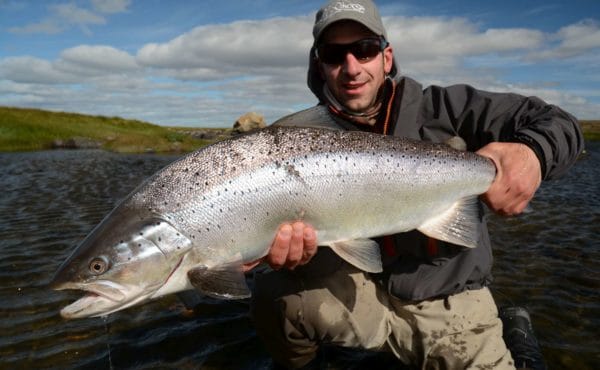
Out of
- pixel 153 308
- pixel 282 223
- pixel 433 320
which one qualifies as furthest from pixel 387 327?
pixel 153 308

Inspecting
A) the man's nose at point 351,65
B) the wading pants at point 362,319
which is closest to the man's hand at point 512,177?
the wading pants at point 362,319

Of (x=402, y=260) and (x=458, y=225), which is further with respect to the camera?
(x=402, y=260)

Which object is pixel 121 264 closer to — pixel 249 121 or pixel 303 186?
pixel 303 186

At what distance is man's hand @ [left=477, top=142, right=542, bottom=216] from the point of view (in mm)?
3232

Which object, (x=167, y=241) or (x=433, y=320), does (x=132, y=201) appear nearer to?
(x=167, y=241)

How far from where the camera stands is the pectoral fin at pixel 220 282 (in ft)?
9.85

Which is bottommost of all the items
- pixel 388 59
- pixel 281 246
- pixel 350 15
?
pixel 281 246

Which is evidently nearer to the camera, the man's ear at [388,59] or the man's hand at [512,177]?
the man's hand at [512,177]

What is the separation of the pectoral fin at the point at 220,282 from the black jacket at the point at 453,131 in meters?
1.19

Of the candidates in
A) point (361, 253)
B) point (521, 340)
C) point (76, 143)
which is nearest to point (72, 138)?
point (76, 143)

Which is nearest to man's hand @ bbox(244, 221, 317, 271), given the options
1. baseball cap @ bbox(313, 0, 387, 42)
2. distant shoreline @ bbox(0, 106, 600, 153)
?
baseball cap @ bbox(313, 0, 387, 42)

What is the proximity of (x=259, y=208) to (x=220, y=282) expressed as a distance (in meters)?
0.56

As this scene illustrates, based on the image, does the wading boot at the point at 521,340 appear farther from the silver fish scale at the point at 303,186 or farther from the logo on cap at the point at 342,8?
the logo on cap at the point at 342,8

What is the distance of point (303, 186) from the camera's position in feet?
10.7
